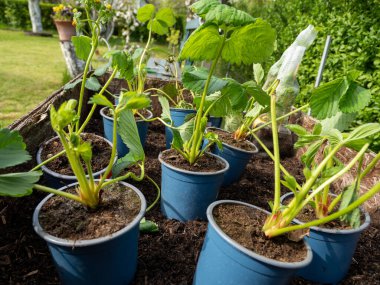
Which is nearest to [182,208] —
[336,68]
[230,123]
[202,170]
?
[202,170]

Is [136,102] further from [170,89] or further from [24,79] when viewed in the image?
[24,79]

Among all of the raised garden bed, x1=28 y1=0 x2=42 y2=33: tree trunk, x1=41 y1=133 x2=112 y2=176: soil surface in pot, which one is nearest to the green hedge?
x1=28 y1=0 x2=42 y2=33: tree trunk

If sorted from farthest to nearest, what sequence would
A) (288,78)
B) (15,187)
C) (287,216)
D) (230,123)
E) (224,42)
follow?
(230,123) → (288,78) → (224,42) → (287,216) → (15,187)

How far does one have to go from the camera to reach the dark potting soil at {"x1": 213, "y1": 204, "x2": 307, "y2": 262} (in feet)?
2.66

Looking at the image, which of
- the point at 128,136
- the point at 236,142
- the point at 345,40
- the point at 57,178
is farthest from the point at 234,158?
the point at 345,40

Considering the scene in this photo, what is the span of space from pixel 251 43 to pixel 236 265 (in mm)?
742

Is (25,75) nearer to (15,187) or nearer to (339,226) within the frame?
(15,187)

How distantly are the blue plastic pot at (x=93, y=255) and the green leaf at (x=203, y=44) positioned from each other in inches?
22.4

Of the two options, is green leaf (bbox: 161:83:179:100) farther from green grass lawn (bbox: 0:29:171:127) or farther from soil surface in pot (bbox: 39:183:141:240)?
soil surface in pot (bbox: 39:183:141:240)

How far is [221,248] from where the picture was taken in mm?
805

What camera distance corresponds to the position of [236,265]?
0.77 meters

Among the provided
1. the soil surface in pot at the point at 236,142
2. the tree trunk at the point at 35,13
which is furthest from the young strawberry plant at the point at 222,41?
the tree trunk at the point at 35,13

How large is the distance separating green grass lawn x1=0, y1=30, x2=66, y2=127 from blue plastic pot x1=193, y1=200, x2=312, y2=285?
1937mm

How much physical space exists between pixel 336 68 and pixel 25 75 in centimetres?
366
